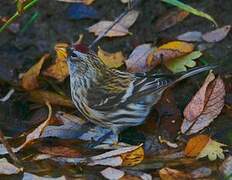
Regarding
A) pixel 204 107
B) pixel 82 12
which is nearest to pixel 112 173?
pixel 204 107

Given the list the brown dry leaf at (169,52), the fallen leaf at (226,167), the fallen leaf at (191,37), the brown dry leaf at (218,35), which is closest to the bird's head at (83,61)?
the brown dry leaf at (169,52)

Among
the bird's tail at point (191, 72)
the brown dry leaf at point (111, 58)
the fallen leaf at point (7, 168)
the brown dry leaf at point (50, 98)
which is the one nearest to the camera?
the fallen leaf at point (7, 168)

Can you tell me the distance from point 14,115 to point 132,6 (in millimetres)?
1327

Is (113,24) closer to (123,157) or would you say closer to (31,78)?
(31,78)

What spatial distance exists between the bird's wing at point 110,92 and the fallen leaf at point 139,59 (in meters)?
0.38

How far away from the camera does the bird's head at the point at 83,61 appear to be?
6012 mm

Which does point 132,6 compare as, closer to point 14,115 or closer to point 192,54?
point 192,54

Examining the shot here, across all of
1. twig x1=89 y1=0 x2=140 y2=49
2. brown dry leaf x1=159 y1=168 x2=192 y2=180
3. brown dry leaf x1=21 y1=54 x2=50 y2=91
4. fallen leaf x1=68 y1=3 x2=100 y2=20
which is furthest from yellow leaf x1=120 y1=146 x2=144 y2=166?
fallen leaf x1=68 y1=3 x2=100 y2=20

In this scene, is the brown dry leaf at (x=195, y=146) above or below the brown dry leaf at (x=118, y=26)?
below

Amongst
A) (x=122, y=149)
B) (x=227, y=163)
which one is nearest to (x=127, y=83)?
(x=122, y=149)

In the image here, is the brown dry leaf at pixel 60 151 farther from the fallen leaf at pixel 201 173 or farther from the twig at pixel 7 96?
the fallen leaf at pixel 201 173

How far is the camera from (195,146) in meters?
5.81

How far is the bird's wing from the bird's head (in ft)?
0.33

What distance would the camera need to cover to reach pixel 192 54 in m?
6.48
